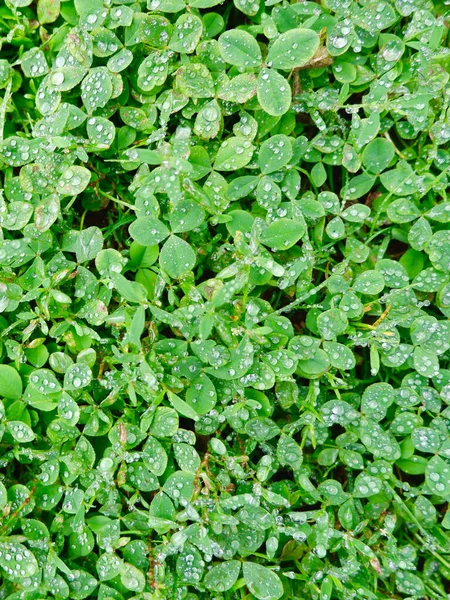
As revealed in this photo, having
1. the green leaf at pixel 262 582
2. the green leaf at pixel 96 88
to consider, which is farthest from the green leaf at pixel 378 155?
the green leaf at pixel 262 582

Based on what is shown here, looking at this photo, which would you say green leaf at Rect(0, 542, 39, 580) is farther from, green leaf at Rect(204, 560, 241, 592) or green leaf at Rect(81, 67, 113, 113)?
green leaf at Rect(81, 67, 113, 113)

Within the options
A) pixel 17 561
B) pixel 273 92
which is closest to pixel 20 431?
pixel 17 561

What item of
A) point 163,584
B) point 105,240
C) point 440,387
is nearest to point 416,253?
point 440,387

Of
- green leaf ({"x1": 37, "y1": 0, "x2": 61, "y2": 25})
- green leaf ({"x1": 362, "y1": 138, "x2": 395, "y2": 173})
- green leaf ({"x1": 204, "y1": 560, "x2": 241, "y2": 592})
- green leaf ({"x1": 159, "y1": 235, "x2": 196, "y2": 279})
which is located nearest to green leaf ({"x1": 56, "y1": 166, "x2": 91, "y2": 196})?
green leaf ({"x1": 159, "y1": 235, "x2": 196, "y2": 279})

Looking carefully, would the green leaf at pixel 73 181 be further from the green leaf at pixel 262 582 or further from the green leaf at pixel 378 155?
the green leaf at pixel 262 582

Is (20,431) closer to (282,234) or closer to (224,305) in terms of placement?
(224,305)

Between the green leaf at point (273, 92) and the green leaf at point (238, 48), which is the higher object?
the green leaf at point (238, 48)

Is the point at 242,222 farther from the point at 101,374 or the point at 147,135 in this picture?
the point at 101,374
